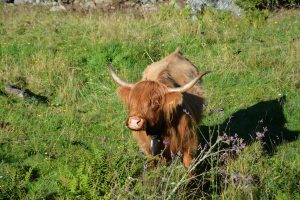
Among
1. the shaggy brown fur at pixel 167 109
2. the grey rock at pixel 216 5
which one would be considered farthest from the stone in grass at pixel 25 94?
the grey rock at pixel 216 5

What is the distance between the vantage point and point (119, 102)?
Result: 8.36m

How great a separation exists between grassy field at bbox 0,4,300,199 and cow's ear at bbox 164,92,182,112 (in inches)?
20.7

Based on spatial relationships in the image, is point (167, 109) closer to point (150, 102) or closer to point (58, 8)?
point (150, 102)

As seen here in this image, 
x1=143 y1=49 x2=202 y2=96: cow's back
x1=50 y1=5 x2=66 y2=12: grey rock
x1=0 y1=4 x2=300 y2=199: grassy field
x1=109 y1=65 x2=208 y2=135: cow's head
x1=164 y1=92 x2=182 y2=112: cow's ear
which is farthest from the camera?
x1=50 y1=5 x2=66 y2=12: grey rock

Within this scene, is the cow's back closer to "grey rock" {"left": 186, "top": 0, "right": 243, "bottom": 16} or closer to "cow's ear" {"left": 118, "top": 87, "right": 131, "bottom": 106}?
"cow's ear" {"left": 118, "top": 87, "right": 131, "bottom": 106}

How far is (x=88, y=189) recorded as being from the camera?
4.45 m

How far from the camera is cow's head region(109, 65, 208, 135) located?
5270 mm

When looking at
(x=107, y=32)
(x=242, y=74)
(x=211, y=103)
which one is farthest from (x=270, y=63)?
(x=107, y=32)

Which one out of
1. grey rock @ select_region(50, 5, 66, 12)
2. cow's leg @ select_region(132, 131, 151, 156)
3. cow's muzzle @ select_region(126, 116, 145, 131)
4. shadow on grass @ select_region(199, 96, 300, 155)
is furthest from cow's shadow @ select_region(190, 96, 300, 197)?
grey rock @ select_region(50, 5, 66, 12)

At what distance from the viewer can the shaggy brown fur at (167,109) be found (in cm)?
532

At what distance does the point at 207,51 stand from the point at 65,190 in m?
5.98

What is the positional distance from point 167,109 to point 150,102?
0.81 feet

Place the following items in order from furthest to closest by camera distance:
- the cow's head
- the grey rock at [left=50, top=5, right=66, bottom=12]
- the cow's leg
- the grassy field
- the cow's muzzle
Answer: the grey rock at [left=50, top=5, right=66, bottom=12]
the cow's leg
the cow's head
the cow's muzzle
the grassy field

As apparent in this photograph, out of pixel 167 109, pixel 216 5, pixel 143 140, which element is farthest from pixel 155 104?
pixel 216 5
